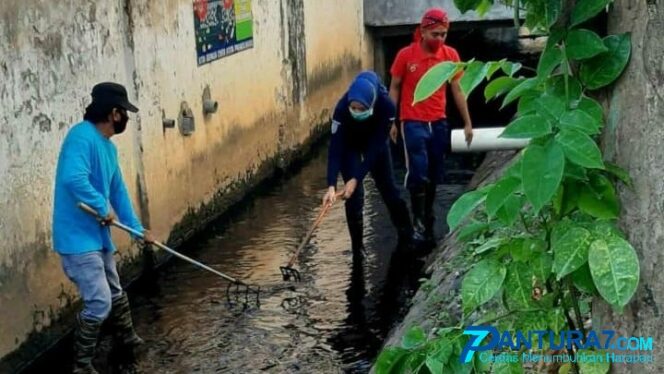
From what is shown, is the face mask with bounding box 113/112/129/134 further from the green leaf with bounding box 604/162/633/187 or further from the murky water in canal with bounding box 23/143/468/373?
the green leaf with bounding box 604/162/633/187

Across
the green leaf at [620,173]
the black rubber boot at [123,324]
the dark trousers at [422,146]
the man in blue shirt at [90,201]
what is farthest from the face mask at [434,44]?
the green leaf at [620,173]

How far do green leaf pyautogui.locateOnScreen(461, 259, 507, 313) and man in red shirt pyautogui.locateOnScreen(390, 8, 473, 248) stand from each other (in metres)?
6.05

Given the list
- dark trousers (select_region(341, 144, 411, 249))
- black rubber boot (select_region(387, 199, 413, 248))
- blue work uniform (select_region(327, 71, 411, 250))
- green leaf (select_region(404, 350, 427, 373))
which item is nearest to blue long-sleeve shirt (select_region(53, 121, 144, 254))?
blue work uniform (select_region(327, 71, 411, 250))

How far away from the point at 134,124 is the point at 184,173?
1071mm

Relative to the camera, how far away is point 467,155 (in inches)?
471

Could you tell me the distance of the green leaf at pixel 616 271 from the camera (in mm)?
1822

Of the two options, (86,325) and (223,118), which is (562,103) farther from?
(223,118)

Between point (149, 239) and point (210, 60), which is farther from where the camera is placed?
point (210, 60)

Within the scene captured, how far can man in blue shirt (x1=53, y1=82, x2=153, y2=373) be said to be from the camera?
559 cm

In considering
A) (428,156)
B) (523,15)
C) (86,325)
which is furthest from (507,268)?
(428,156)

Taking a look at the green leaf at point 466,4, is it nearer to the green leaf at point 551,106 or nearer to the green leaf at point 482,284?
the green leaf at point 551,106

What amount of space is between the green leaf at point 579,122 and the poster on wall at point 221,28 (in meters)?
7.43

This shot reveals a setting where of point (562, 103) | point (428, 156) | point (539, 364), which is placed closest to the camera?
point (562, 103)

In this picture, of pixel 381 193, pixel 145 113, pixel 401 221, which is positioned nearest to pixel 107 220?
pixel 145 113
